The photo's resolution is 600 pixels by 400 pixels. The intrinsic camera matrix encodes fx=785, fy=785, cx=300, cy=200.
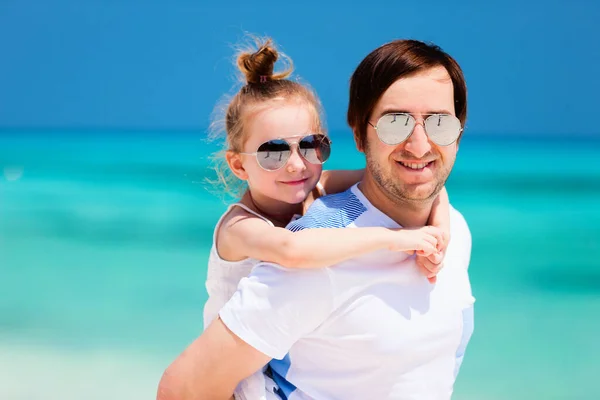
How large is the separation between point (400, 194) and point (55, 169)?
580 inches

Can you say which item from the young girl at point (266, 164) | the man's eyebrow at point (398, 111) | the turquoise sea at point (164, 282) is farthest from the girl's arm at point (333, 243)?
the turquoise sea at point (164, 282)

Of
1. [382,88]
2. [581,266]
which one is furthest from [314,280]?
[581,266]

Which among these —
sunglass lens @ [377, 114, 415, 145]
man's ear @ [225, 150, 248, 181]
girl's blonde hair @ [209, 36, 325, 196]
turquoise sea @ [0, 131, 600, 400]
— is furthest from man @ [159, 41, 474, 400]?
turquoise sea @ [0, 131, 600, 400]

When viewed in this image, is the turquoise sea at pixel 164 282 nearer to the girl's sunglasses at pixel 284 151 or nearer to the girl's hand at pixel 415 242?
the girl's sunglasses at pixel 284 151

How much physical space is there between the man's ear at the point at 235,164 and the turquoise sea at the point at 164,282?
2.21 meters

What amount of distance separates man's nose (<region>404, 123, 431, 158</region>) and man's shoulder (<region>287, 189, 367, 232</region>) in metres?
0.20

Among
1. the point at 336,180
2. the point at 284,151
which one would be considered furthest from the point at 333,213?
the point at 336,180

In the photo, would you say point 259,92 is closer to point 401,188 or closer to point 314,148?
point 314,148

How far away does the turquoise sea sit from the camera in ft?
15.3

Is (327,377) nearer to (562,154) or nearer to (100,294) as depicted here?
(100,294)

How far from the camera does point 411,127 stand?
6.21 ft

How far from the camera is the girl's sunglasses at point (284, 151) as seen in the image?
229 cm

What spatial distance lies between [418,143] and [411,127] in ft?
0.15

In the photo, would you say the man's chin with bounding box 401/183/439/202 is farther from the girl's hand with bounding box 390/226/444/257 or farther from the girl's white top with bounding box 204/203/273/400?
the girl's white top with bounding box 204/203/273/400
